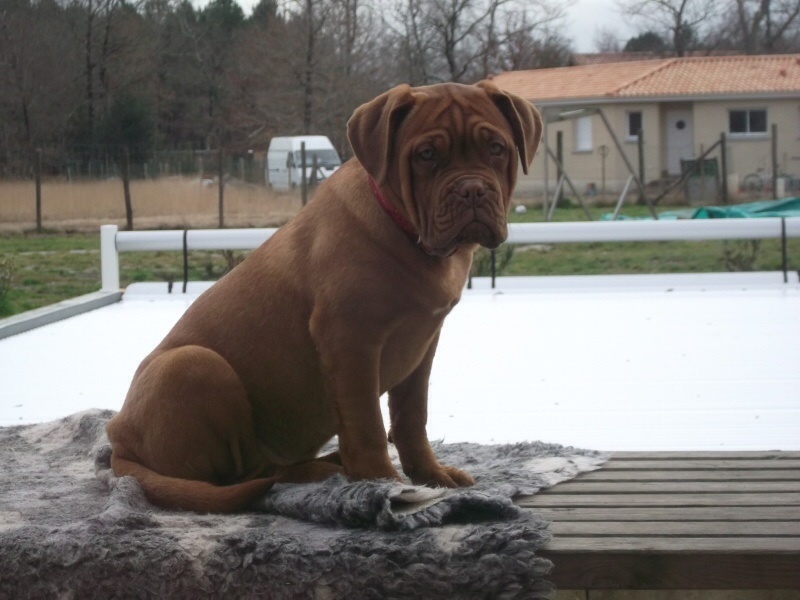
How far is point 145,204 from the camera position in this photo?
742 inches

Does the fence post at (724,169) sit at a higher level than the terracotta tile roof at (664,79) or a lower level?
lower

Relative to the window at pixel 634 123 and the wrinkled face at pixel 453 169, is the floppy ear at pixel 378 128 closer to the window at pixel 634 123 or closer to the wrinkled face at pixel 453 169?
the wrinkled face at pixel 453 169

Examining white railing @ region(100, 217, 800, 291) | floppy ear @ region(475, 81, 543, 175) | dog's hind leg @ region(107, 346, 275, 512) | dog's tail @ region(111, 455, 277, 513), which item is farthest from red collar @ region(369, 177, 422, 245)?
white railing @ region(100, 217, 800, 291)

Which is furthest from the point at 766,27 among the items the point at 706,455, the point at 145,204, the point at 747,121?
Answer: the point at 706,455

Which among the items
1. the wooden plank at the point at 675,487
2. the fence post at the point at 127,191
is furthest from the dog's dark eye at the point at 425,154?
the fence post at the point at 127,191

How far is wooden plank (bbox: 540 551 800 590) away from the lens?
2.55 meters

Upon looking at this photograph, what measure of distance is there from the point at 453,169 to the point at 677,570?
111 centimetres

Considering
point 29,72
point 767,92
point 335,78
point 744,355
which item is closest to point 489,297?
point 744,355

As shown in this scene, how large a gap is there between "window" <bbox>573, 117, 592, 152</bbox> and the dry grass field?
1276 centimetres

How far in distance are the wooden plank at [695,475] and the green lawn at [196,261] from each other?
865 cm

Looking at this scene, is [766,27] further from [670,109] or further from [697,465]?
[697,465]

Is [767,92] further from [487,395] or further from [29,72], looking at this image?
[487,395]

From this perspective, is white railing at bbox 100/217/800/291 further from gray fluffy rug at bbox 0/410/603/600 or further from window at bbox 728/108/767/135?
window at bbox 728/108/767/135

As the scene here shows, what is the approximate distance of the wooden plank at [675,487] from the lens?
3096 millimetres
